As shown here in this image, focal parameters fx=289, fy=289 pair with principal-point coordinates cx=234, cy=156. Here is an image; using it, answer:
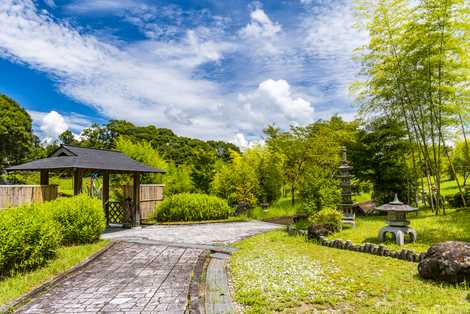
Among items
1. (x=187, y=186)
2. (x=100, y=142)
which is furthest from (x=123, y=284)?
(x=100, y=142)

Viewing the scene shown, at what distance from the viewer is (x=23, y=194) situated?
24.7ft

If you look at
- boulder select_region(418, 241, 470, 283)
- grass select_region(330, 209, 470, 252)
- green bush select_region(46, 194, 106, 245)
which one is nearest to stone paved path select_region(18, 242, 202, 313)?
green bush select_region(46, 194, 106, 245)

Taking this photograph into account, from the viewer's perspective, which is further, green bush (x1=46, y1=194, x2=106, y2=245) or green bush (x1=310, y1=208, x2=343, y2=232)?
green bush (x1=310, y1=208, x2=343, y2=232)

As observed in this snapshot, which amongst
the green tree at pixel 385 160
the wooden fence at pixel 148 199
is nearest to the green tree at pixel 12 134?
the wooden fence at pixel 148 199

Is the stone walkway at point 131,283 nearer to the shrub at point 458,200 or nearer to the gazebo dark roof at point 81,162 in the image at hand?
the gazebo dark roof at point 81,162

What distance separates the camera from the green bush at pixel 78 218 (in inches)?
253

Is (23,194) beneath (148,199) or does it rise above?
above

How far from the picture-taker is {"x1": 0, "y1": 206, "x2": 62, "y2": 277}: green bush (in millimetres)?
4359

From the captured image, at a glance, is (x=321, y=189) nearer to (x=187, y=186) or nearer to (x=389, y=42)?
(x=389, y=42)

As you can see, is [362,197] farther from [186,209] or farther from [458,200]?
[186,209]

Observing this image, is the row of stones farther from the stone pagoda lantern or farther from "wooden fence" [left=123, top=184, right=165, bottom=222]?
"wooden fence" [left=123, top=184, right=165, bottom=222]

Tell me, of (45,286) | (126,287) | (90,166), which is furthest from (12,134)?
(126,287)

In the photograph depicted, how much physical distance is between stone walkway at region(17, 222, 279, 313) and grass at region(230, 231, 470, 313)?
897mm

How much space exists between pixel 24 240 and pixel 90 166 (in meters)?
3.61
